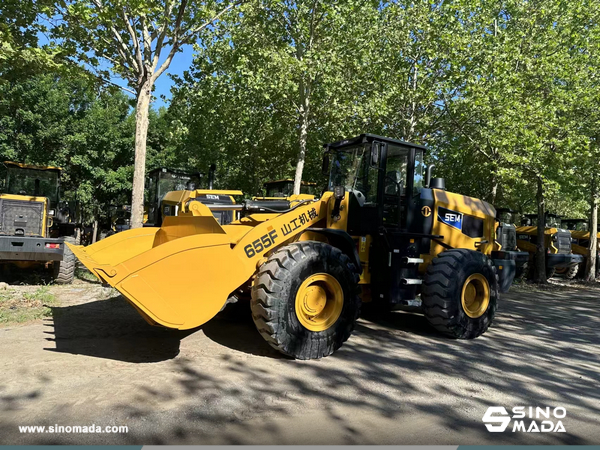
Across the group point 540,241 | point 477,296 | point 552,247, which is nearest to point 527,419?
point 477,296

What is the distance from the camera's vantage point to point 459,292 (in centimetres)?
626

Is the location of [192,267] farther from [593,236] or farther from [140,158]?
[593,236]

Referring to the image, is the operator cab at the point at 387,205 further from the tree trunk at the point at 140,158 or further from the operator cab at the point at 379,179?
the tree trunk at the point at 140,158

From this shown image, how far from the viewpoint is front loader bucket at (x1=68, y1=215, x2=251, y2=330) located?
4.16m

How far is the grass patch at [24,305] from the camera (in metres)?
6.54

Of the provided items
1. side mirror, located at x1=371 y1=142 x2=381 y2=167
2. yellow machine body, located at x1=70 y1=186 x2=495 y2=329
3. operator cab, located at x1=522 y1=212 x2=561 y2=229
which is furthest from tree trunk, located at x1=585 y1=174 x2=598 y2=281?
yellow machine body, located at x1=70 y1=186 x2=495 y2=329

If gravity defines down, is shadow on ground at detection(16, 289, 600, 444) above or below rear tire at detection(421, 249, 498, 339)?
below

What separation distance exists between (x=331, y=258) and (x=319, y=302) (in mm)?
549

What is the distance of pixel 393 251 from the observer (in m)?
6.30

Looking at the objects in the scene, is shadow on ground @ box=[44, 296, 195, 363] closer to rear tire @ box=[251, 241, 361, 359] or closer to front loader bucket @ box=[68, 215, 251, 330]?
front loader bucket @ box=[68, 215, 251, 330]

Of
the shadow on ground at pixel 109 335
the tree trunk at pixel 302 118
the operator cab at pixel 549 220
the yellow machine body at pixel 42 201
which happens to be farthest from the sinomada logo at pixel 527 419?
the operator cab at pixel 549 220

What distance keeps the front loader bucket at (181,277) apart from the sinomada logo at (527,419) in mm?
2736

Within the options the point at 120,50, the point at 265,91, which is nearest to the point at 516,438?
the point at 120,50

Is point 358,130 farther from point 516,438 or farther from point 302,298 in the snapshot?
point 516,438
